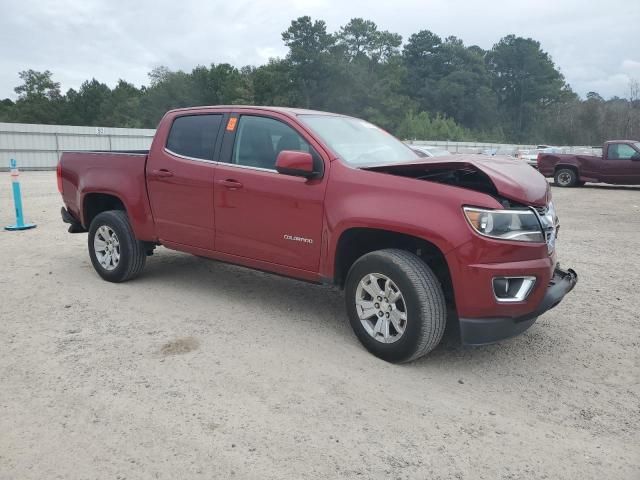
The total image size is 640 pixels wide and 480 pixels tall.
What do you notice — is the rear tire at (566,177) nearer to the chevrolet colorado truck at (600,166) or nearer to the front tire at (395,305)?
the chevrolet colorado truck at (600,166)

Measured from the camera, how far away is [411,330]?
143 inches

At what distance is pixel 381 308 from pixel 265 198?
4.44 ft

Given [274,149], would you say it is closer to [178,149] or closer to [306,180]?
[306,180]

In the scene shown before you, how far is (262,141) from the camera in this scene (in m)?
4.68

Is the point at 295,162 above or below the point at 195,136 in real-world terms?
below

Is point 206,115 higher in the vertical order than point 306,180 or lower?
higher

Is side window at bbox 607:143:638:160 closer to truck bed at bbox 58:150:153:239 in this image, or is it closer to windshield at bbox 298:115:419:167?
windshield at bbox 298:115:419:167

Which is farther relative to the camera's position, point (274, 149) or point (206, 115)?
point (206, 115)

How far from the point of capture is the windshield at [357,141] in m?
4.41

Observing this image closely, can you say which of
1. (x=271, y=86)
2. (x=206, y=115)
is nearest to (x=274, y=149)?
(x=206, y=115)

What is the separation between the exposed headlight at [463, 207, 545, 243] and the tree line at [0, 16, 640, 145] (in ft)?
185

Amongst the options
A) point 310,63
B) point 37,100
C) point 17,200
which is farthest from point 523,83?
point 17,200

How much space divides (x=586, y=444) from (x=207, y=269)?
15.1 feet

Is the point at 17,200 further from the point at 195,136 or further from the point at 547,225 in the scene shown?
the point at 547,225
